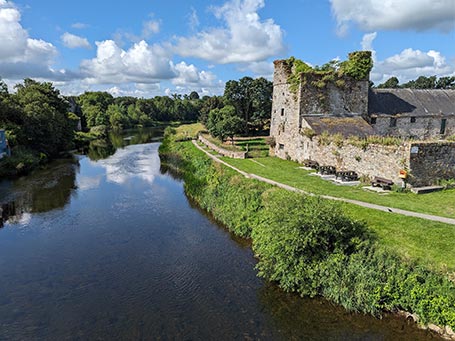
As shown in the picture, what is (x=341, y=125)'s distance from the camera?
1029 inches

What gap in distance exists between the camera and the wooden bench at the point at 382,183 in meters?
17.5

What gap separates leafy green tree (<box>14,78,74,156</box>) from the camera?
38.4 meters

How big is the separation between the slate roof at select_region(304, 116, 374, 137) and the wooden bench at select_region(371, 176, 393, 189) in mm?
7189

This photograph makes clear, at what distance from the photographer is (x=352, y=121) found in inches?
1067

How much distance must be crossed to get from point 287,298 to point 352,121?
19.7 metres

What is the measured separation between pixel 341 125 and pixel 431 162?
9482 millimetres

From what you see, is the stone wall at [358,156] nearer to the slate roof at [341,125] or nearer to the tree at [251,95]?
the slate roof at [341,125]

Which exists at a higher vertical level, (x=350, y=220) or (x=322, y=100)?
(x=322, y=100)

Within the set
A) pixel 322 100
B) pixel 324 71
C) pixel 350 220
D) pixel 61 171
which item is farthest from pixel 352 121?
pixel 61 171

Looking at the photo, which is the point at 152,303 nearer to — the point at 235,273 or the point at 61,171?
the point at 235,273

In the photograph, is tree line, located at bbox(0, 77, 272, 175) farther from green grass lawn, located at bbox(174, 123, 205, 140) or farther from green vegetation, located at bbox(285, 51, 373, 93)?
green vegetation, located at bbox(285, 51, 373, 93)

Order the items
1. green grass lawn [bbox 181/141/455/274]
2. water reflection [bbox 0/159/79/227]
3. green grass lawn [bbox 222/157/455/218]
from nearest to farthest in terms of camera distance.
Answer: green grass lawn [bbox 181/141/455/274]
green grass lawn [bbox 222/157/455/218]
water reflection [bbox 0/159/79/227]

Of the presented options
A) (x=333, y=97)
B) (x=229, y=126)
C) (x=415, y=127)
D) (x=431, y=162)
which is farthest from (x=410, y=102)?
(x=229, y=126)

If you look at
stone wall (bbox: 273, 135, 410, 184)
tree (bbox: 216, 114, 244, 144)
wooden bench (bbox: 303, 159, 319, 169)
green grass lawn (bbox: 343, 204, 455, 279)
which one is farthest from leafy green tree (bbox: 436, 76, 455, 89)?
green grass lawn (bbox: 343, 204, 455, 279)
